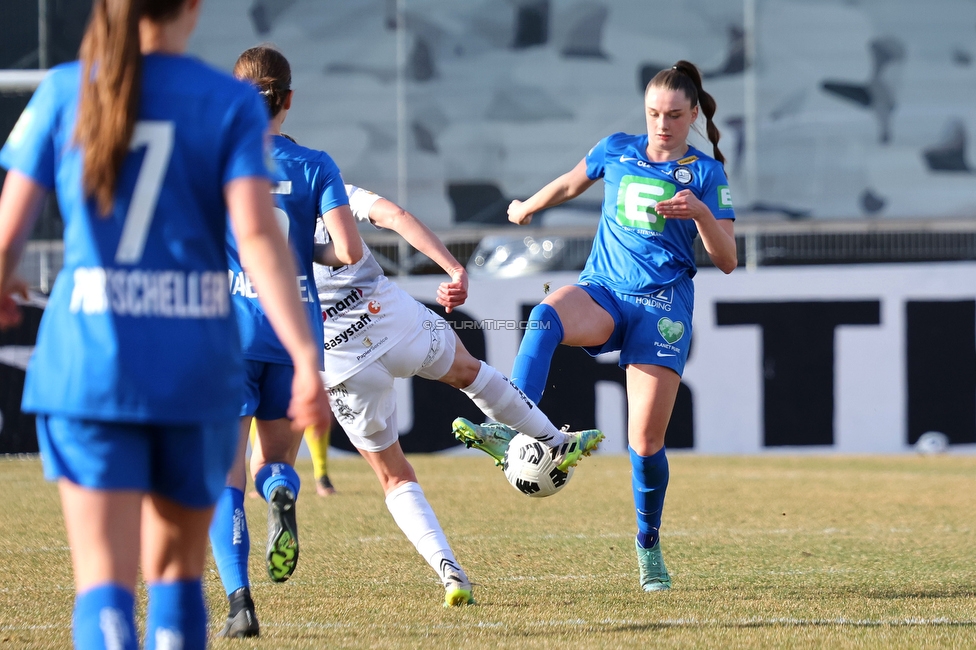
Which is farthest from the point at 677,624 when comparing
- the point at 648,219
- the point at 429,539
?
the point at 648,219

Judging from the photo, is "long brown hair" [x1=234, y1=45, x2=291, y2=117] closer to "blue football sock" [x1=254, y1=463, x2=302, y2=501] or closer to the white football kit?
the white football kit

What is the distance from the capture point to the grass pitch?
12.5 feet

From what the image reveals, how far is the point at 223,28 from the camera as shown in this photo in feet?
45.2

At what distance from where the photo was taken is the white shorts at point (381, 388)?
14.4 feet

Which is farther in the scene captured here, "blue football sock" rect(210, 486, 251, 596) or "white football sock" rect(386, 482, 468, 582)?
"white football sock" rect(386, 482, 468, 582)

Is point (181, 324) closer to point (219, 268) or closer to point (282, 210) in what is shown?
point (219, 268)

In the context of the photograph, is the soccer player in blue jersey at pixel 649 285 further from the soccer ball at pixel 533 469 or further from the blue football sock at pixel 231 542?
the blue football sock at pixel 231 542

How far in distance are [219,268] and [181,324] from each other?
14cm

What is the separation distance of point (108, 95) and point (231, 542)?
2058 mm

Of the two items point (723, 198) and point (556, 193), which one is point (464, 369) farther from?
point (723, 198)

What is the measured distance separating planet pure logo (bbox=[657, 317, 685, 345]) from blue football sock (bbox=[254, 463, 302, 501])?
171cm

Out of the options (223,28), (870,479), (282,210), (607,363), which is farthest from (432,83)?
(282,210)

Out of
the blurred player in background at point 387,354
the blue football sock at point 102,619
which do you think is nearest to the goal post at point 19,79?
the blurred player in background at point 387,354

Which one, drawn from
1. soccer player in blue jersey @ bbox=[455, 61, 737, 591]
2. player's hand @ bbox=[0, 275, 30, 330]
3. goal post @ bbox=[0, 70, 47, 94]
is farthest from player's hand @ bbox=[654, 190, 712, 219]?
goal post @ bbox=[0, 70, 47, 94]
